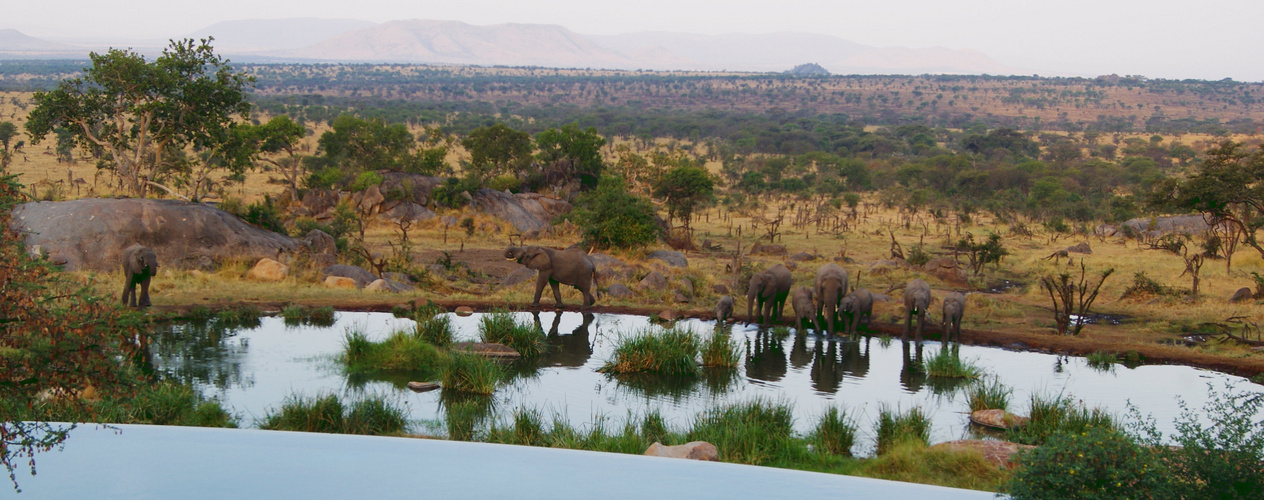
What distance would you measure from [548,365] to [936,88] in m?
138

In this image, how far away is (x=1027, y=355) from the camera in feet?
45.2

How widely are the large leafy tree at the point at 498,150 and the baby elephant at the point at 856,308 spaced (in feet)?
75.5

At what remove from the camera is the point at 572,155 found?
34.9m

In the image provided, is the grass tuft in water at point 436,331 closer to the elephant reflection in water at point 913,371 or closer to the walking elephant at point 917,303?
the elephant reflection in water at point 913,371

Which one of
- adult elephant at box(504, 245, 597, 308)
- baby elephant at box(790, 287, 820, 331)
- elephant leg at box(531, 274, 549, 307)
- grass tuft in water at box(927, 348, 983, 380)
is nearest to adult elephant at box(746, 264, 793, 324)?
baby elephant at box(790, 287, 820, 331)

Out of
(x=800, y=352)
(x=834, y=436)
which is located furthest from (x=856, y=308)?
(x=834, y=436)

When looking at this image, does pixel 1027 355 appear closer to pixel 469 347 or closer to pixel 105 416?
pixel 469 347

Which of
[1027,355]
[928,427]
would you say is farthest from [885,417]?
[1027,355]

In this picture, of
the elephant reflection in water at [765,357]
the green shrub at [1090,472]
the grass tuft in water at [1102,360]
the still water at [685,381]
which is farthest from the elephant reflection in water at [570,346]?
the green shrub at [1090,472]

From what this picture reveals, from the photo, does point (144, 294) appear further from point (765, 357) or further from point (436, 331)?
point (765, 357)

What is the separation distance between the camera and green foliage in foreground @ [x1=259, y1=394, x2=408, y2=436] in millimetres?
8688

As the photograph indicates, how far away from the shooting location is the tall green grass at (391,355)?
11.6m

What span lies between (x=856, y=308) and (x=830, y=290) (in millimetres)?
489

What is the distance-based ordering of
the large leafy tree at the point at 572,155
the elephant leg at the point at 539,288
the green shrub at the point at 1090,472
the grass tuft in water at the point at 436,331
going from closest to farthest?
the green shrub at the point at 1090,472
the grass tuft in water at the point at 436,331
the elephant leg at the point at 539,288
the large leafy tree at the point at 572,155
